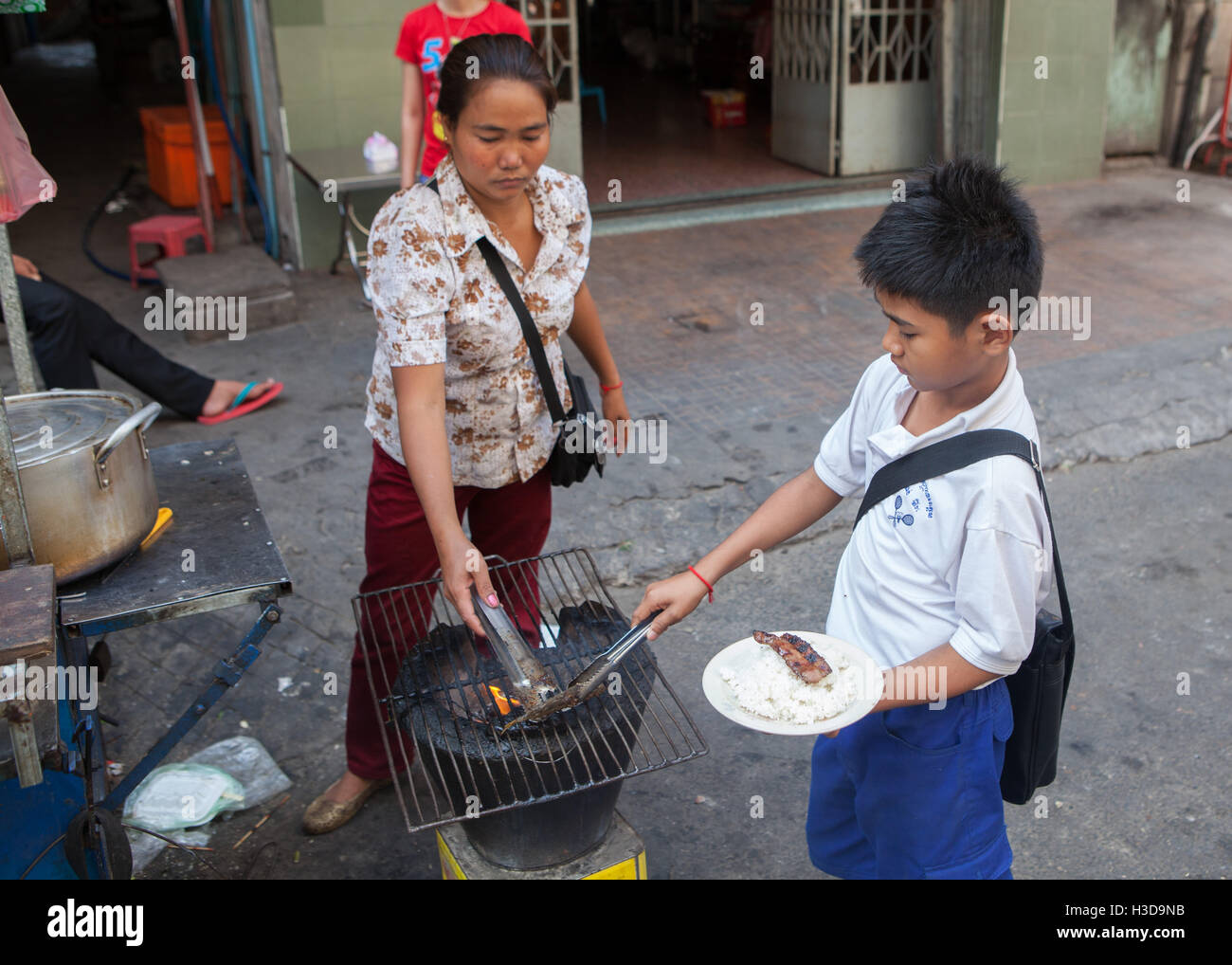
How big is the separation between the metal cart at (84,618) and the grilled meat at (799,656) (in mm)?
1082

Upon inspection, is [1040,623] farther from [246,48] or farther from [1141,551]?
[246,48]

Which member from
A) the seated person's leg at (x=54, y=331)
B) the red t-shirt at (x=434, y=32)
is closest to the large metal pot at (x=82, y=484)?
the seated person's leg at (x=54, y=331)

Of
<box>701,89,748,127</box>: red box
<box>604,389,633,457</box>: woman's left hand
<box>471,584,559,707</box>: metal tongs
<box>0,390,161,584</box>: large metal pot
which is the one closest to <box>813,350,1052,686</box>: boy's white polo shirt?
<box>471,584,559,707</box>: metal tongs

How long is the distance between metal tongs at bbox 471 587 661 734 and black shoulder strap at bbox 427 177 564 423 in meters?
0.63

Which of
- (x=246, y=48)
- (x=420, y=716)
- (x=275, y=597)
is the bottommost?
(x=420, y=716)

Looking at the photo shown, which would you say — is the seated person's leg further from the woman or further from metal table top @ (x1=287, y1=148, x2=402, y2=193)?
the woman

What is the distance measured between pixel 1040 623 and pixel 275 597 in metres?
1.61

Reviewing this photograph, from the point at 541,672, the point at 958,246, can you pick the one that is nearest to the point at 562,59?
the point at 541,672

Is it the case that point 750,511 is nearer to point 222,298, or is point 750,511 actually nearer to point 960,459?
point 960,459

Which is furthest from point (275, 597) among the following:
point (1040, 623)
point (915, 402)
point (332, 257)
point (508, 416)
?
point (332, 257)

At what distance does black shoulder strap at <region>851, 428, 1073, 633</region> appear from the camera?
1.89m

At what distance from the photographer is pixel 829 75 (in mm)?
8930

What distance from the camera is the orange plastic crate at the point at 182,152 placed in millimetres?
8078
